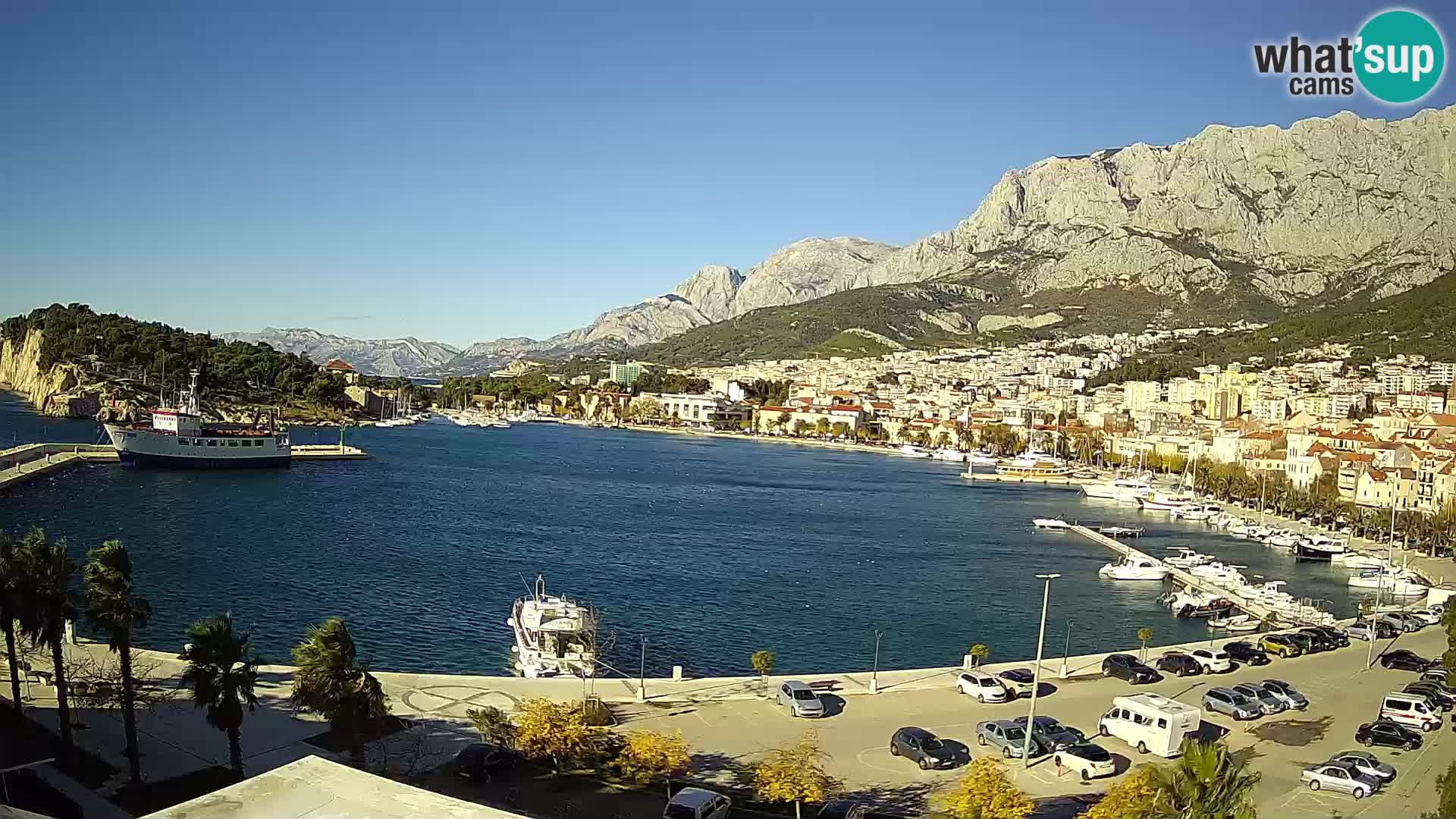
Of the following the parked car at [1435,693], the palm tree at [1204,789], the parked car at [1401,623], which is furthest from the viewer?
the parked car at [1401,623]

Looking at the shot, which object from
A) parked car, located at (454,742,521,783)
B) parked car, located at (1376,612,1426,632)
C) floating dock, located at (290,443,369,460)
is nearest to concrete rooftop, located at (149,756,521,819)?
parked car, located at (454,742,521,783)

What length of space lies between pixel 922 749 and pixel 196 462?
57.6 m

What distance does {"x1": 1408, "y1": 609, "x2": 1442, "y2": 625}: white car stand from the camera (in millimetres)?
27484

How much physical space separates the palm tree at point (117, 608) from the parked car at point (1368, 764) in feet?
51.2

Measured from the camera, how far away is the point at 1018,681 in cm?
1909

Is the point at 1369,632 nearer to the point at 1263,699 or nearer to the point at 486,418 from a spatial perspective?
the point at 1263,699

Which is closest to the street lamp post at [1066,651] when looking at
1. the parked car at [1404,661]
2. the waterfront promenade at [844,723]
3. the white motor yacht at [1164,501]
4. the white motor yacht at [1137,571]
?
the waterfront promenade at [844,723]

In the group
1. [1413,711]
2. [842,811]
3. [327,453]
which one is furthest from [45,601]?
[327,453]

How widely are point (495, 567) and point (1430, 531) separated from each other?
4173cm

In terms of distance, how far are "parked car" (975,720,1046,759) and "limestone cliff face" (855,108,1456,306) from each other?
501ft

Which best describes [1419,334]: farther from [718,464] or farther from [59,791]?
[59,791]

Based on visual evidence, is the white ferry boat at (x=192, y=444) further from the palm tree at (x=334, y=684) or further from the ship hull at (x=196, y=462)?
the palm tree at (x=334, y=684)

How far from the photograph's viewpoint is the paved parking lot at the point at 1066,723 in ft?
43.8

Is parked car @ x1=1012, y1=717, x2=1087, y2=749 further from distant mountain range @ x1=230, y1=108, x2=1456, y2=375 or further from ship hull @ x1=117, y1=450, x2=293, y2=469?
distant mountain range @ x1=230, y1=108, x2=1456, y2=375
